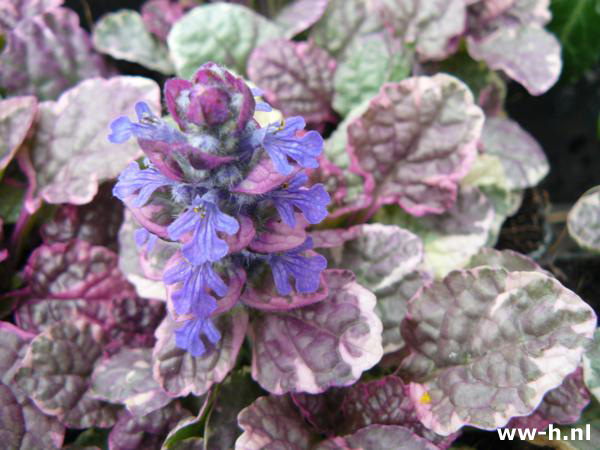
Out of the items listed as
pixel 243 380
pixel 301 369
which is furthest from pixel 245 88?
pixel 243 380

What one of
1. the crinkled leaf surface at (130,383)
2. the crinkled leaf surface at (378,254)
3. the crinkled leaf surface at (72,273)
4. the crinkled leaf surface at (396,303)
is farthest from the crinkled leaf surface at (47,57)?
the crinkled leaf surface at (396,303)

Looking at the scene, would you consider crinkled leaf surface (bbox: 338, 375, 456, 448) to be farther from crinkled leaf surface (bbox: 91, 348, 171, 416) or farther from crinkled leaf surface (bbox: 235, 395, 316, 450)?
crinkled leaf surface (bbox: 91, 348, 171, 416)

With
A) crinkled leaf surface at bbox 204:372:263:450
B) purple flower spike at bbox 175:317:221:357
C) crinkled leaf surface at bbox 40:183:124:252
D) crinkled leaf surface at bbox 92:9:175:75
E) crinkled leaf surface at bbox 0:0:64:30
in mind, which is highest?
crinkled leaf surface at bbox 0:0:64:30

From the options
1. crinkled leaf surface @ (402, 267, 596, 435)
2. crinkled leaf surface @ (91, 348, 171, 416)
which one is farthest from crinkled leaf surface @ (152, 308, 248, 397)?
crinkled leaf surface @ (402, 267, 596, 435)

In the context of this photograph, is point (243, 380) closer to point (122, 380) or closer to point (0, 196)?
point (122, 380)

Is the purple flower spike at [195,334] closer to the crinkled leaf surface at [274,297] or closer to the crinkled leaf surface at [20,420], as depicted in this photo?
the crinkled leaf surface at [274,297]

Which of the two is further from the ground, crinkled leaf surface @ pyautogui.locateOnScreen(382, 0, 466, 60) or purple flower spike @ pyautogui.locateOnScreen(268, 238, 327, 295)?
crinkled leaf surface @ pyautogui.locateOnScreen(382, 0, 466, 60)

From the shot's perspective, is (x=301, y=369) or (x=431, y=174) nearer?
(x=301, y=369)
